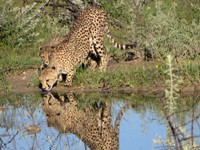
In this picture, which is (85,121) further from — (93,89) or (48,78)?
(48,78)

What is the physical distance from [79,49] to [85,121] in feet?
11.8

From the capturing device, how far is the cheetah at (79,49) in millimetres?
15102

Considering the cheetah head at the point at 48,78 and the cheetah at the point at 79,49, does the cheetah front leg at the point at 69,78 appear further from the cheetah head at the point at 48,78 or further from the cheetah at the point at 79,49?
the cheetah head at the point at 48,78

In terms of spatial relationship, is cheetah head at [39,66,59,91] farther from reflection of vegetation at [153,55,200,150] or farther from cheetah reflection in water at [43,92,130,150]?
reflection of vegetation at [153,55,200,150]

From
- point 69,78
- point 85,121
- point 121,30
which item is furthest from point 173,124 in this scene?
point 121,30

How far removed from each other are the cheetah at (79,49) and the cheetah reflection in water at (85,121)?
849 mm

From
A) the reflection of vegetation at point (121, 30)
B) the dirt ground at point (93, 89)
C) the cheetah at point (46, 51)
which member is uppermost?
the reflection of vegetation at point (121, 30)

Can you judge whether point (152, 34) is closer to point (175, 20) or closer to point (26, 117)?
point (175, 20)

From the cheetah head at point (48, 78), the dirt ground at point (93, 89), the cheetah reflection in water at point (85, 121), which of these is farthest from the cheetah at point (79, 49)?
the cheetah reflection in water at point (85, 121)

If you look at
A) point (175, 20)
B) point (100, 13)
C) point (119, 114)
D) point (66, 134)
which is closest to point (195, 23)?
point (175, 20)

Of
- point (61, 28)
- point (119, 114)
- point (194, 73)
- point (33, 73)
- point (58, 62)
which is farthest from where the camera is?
point (61, 28)

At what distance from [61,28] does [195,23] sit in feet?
10.5

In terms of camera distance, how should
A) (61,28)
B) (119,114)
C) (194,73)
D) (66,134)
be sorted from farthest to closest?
(61,28)
(194,73)
(119,114)
(66,134)

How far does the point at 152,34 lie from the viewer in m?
16.4
